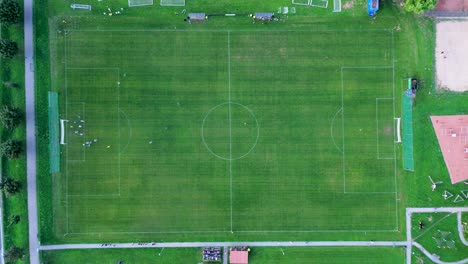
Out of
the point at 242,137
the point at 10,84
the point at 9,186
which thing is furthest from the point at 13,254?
the point at 242,137

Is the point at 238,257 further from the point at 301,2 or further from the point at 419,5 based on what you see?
the point at 419,5

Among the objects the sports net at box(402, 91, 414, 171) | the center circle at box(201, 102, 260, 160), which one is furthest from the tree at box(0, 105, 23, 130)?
the sports net at box(402, 91, 414, 171)

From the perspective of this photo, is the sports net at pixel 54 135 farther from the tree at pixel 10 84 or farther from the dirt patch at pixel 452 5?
the dirt patch at pixel 452 5

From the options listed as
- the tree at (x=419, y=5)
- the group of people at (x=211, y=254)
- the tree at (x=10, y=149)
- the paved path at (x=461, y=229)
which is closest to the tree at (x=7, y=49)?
the tree at (x=10, y=149)

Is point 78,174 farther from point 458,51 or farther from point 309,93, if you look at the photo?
point 458,51

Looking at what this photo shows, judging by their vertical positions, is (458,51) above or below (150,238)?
above

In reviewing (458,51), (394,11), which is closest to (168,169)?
(394,11)
